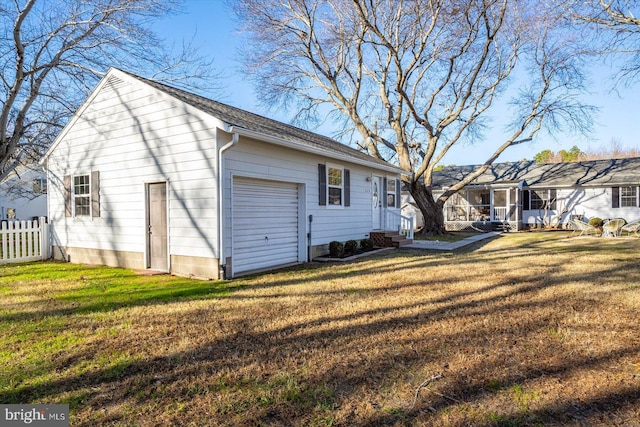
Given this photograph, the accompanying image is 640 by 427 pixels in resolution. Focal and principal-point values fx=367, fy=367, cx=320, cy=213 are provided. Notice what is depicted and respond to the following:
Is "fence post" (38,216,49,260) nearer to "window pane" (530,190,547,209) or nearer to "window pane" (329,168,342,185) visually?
"window pane" (329,168,342,185)

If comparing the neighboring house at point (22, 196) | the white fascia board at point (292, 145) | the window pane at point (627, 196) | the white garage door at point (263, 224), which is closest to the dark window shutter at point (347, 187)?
the white fascia board at point (292, 145)

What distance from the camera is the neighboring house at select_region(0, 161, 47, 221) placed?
25547 millimetres

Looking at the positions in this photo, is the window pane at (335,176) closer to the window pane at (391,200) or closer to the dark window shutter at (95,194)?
the window pane at (391,200)

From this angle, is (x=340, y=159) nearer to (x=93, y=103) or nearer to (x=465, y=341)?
(x=93, y=103)

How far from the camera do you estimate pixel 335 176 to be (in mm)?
10859

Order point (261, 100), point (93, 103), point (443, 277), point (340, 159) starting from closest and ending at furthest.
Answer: point (443, 277), point (93, 103), point (340, 159), point (261, 100)

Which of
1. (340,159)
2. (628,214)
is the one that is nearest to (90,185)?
(340,159)

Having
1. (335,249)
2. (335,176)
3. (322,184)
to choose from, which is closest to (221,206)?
(322,184)

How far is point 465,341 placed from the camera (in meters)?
3.77

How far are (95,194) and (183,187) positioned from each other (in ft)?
11.4

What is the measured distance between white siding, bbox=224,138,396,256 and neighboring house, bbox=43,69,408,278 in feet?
0.10

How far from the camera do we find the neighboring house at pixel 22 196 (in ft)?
83.8

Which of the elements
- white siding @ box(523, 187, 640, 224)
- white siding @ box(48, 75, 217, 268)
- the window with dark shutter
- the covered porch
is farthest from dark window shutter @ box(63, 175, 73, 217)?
white siding @ box(523, 187, 640, 224)

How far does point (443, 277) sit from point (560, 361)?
12.5 feet
